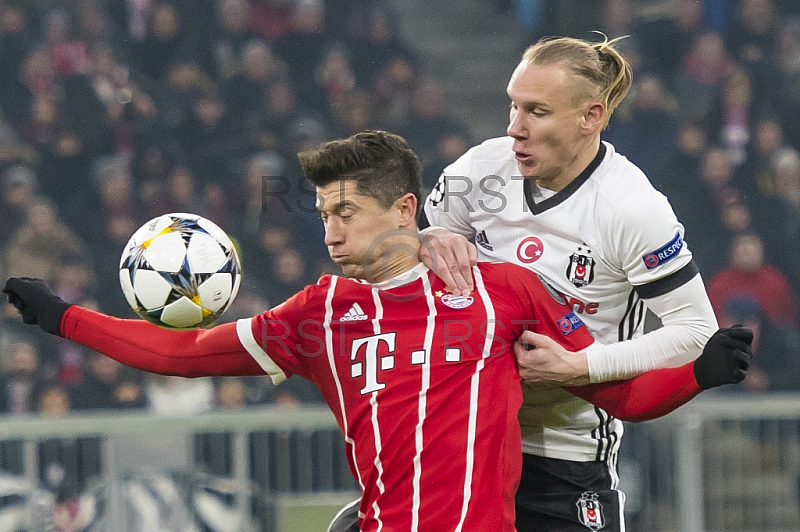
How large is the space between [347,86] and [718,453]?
455 cm

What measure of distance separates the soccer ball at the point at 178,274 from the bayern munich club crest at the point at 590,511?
46.5 inches

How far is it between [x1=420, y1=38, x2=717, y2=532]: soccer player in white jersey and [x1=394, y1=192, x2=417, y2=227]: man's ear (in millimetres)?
91

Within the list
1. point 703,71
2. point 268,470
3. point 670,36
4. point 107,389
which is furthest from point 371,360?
point 670,36

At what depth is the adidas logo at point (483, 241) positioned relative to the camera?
312 centimetres

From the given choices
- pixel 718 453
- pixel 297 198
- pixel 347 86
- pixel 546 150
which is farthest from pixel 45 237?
pixel 546 150

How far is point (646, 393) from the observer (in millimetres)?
2740

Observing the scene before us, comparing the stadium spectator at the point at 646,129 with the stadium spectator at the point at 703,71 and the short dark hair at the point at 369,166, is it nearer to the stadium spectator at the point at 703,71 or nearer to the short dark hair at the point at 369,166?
the stadium spectator at the point at 703,71

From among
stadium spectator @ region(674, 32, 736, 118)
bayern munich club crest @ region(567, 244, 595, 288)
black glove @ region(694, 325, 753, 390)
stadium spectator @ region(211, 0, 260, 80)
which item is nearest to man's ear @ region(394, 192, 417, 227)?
bayern munich club crest @ region(567, 244, 595, 288)

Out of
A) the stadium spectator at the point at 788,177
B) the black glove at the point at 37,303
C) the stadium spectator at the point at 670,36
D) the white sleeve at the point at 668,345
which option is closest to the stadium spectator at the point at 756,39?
the stadium spectator at the point at 670,36

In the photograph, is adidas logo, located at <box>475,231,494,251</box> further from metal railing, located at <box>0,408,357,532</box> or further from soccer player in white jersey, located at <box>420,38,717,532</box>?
metal railing, located at <box>0,408,357,532</box>

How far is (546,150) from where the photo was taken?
2.93 m

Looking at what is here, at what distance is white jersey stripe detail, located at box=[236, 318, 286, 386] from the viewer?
2822 mm

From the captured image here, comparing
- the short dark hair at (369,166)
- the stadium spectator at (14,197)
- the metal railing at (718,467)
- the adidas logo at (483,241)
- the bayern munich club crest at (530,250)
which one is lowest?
the metal railing at (718,467)

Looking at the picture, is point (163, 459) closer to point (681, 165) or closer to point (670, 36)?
point (681, 165)
